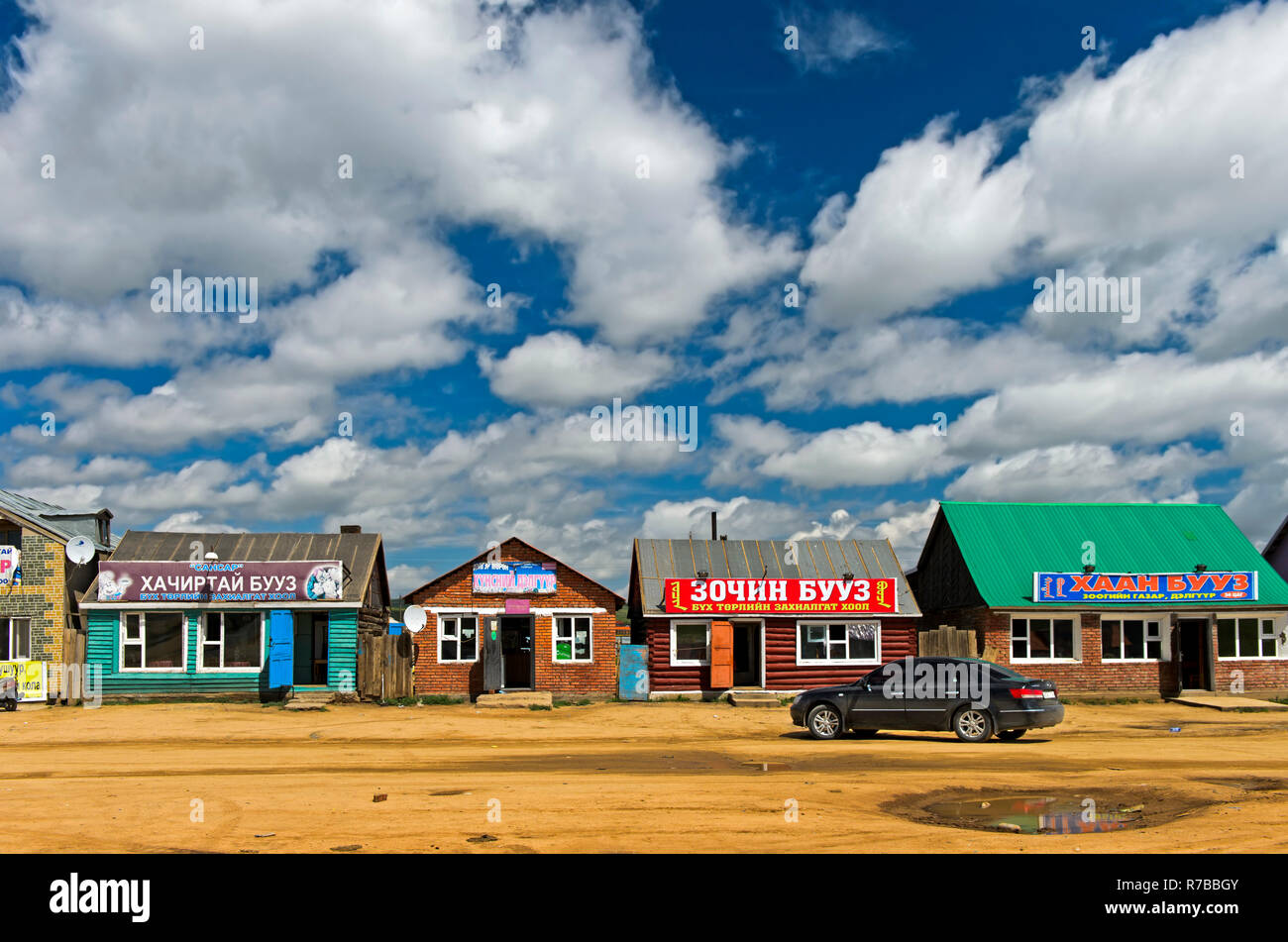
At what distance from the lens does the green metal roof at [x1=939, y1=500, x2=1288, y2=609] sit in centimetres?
3212

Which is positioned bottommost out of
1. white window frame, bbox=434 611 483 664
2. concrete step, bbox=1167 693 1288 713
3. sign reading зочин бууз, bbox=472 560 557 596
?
concrete step, bbox=1167 693 1288 713

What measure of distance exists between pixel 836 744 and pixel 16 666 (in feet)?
79.6

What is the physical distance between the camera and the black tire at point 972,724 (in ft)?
62.0

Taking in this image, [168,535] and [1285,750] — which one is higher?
[168,535]

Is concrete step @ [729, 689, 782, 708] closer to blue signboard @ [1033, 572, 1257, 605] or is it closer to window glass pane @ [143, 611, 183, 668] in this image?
blue signboard @ [1033, 572, 1257, 605]

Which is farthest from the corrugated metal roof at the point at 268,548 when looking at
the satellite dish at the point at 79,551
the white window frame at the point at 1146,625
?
the white window frame at the point at 1146,625

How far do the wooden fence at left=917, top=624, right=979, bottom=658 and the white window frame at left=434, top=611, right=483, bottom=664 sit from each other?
546 inches

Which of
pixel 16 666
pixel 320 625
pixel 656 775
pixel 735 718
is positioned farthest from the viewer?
pixel 320 625

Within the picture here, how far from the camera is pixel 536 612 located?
29.8 m

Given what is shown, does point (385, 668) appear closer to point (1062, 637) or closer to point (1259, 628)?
point (1062, 637)

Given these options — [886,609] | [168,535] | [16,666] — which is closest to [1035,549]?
[886,609]

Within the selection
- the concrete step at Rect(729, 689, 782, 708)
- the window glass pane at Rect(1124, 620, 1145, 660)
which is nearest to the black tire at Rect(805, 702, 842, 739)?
the concrete step at Rect(729, 689, 782, 708)

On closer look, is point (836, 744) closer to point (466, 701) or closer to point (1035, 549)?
point (466, 701)

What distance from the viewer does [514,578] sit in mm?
29781
